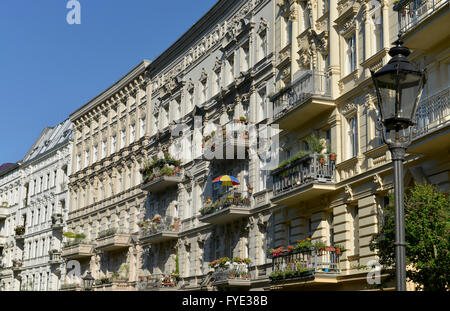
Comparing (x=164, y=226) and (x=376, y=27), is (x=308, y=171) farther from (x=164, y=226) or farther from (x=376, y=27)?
(x=164, y=226)

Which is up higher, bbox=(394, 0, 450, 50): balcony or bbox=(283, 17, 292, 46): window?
bbox=(283, 17, 292, 46): window

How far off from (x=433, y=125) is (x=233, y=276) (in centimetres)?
1459

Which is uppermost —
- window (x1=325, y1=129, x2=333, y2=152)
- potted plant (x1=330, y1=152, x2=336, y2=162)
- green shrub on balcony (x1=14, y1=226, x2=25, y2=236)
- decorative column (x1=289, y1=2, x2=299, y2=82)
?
decorative column (x1=289, y1=2, x2=299, y2=82)

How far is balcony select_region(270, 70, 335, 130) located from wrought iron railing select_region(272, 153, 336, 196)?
1.90 meters

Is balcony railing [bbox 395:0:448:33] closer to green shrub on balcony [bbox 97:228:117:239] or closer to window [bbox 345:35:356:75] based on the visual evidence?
window [bbox 345:35:356:75]

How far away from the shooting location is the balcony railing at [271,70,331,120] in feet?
83.9

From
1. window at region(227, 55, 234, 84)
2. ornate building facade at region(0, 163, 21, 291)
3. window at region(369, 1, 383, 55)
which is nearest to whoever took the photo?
window at region(369, 1, 383, 55)

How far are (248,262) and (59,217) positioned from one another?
Result: 3111 centimetres

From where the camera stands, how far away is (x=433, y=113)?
58.2 ft

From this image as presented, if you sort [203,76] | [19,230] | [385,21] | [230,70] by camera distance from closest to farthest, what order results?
1. [385,21]
2. [230,70]
3. [203,76]
4. [19,230]

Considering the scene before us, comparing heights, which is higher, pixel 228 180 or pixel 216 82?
pixel 216 82

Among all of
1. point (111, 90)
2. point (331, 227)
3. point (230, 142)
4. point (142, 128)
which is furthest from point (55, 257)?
point (331, 227)

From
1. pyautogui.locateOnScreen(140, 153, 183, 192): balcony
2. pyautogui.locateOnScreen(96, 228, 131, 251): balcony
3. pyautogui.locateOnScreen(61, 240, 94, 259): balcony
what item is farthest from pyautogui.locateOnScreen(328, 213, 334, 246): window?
pyautogui.locateOnScreen(61, 240, 94, 259): balcony

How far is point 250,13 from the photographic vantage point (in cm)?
3406
